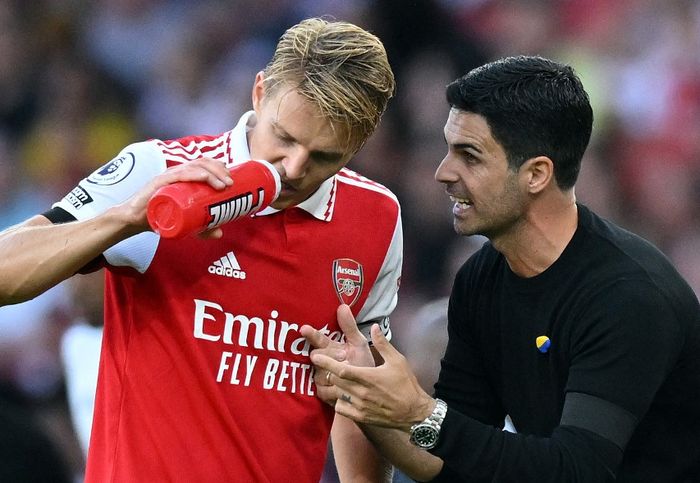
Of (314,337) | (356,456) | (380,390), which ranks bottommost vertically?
(356,456)

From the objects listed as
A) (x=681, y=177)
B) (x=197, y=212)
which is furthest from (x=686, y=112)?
(x=197, y=212)

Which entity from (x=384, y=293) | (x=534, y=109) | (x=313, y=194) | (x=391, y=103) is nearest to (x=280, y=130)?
(x=313, y=194)

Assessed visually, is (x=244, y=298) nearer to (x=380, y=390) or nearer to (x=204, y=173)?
(x=380, y=390)

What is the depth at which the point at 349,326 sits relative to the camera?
2777mm

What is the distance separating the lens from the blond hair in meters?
2.63

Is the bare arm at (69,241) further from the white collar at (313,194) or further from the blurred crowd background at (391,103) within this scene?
the blurred crowd background at (391,103)

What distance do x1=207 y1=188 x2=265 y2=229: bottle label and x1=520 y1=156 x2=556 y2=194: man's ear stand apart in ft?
2.90

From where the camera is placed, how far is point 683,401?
2.98 metres

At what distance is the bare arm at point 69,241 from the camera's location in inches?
90.3

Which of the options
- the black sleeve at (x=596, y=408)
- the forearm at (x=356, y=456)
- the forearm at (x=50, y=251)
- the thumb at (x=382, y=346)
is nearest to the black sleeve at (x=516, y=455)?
Answer: the black sleeve at (x=596, y=408)

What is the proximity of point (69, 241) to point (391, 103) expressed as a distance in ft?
13.4

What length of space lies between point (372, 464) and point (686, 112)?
149 inches

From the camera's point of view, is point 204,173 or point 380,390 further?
point 380,390

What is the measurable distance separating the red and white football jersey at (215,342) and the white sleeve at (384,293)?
0.37 feet
